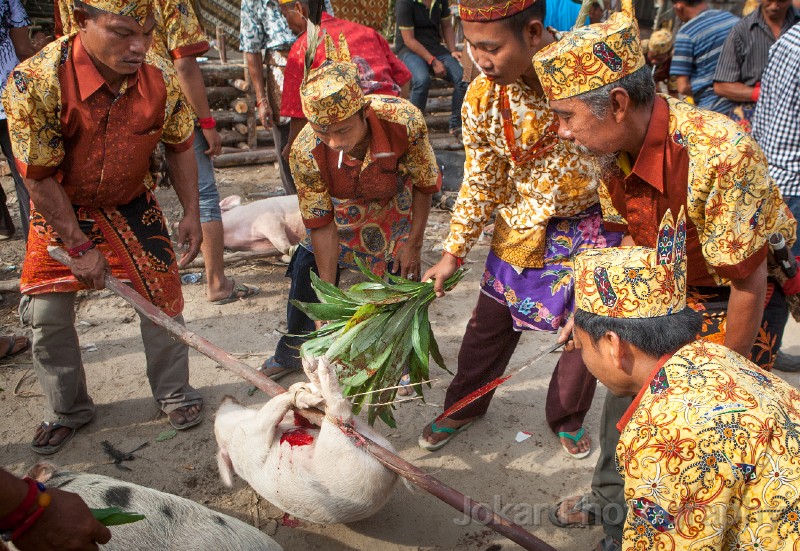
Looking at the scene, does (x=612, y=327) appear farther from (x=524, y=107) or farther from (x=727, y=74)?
(x=727, y=74)

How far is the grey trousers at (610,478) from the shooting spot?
314cm

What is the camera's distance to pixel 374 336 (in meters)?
3.47

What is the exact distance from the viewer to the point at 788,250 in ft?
8.51

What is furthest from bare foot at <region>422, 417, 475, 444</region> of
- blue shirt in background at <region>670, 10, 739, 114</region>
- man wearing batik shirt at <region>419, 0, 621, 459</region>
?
blue shirt in background at <region>670, 10, 739, 114</region>

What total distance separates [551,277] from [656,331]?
1.50 meters

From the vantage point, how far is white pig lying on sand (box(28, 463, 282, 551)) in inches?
107

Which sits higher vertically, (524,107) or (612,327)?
(524,107)

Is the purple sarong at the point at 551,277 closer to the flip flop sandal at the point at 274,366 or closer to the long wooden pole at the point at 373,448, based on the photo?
the long wooden pole at the point at 373,448

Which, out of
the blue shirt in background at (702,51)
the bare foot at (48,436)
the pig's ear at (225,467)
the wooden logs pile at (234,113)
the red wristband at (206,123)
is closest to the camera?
the pig's ear at (225,467)

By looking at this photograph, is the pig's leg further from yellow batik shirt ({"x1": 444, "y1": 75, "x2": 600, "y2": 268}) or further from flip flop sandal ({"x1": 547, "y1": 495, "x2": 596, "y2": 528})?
flip flop sandal ({"x1": 547, "y1": 495, "x2": 596, "y2": 528})

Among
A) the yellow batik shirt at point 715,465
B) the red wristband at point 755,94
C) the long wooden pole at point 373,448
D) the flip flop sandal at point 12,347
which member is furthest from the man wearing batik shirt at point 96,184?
the red wristband at point 755,94

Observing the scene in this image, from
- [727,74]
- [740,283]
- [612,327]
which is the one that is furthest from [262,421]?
[727,74]

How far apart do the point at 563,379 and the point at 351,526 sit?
4.66 feet

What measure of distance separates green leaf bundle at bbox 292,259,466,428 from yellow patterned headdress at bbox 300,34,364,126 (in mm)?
859
